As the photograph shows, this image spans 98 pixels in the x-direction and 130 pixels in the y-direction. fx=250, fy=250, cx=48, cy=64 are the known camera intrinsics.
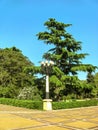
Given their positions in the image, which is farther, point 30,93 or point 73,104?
point 30,93

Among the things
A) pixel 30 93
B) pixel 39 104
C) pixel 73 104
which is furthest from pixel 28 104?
pixel 30 93

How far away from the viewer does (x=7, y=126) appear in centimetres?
1245

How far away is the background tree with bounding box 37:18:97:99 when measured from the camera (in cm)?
2812

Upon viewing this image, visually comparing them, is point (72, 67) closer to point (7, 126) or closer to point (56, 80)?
point (56, 80)

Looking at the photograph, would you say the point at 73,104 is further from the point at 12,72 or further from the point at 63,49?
the point at 12,72

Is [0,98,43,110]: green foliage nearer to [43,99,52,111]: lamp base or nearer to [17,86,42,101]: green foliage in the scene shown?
[43,99,52,111]: lamp base

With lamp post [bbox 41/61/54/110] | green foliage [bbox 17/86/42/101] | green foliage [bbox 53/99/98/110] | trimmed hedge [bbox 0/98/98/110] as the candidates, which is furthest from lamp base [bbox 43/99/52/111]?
green foliage [bbox 17/86/42/101]

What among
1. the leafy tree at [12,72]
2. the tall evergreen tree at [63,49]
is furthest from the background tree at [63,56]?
the leafy tree at [12,72]

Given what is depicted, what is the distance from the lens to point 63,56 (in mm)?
29438

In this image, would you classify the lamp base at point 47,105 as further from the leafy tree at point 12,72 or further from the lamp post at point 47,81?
the leafy tree at point 12,72

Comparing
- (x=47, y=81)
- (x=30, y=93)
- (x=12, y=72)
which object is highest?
(x=12, y=72)

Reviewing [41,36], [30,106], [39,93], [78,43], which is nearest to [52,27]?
[41,36]

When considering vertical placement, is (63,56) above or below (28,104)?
above

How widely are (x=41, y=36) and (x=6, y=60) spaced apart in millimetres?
11875
